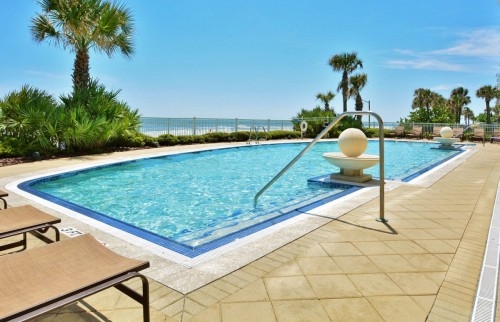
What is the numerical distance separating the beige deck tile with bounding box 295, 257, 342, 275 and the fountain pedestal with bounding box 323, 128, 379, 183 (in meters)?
4.68

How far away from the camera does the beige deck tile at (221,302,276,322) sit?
2.26m

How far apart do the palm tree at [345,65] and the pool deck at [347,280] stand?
1053 inches

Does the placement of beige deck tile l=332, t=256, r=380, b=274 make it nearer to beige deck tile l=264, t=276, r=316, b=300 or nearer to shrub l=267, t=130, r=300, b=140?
beige deck tile l=264, t=276, r=316, b=300

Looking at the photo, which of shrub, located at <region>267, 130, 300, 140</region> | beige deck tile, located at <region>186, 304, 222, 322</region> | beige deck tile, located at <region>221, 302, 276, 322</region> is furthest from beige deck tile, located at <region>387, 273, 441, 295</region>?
shrub, located at <region>267, 130, 300, 140</region>

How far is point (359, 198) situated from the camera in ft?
19.3

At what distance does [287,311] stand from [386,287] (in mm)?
919

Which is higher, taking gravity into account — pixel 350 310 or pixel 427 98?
pixel 427 98

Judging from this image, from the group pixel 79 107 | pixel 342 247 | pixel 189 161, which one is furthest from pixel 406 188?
pixel 79 107

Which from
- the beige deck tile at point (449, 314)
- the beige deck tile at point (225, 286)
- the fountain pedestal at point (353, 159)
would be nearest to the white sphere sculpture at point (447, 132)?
the fountain pedestal at point (353, 159)

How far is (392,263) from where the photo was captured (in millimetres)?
3152

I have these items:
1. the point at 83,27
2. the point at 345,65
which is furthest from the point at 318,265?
the point at 345,65

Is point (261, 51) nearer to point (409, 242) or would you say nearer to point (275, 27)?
point (275, 27)

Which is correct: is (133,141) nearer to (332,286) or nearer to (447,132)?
(332,286)

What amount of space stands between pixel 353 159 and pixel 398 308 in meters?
5.50
